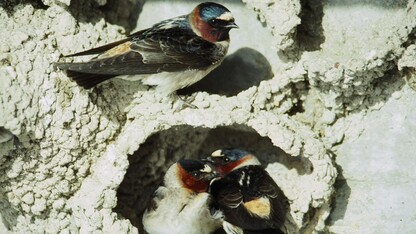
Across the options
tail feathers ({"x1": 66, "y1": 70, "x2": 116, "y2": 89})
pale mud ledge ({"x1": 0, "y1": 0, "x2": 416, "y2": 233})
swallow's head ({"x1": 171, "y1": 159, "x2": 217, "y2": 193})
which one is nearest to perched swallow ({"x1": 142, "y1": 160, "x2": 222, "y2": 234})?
swallow's head ({"x1": 171, "y1": 159, "x2": 217, "y2": 193})

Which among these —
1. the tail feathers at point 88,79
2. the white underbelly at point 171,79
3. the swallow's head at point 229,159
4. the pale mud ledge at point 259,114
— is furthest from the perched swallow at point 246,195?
the tail feathers at point 88,79

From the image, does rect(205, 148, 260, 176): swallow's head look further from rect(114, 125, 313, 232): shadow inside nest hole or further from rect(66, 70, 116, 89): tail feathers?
rect(66, 70, 116, 89): tail feathers

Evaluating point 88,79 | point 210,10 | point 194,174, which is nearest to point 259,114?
point 194,174

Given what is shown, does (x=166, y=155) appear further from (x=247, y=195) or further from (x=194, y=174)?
(x=247, y=195)

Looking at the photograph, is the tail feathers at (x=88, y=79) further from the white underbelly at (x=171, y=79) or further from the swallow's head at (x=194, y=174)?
the swallow's head at (x=194, y=174)

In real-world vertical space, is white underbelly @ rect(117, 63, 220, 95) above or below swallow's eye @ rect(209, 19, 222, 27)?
below

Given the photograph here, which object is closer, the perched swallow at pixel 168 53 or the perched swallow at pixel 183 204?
the perched swallow at pixel 168 53

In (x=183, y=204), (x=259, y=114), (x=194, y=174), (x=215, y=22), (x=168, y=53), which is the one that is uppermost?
(x=215, y=22)

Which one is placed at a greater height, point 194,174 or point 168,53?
point 168,53
